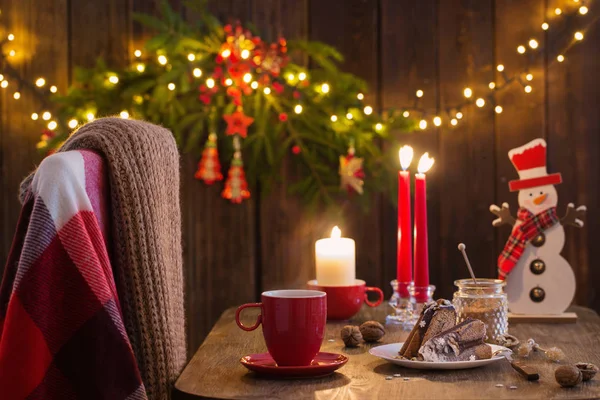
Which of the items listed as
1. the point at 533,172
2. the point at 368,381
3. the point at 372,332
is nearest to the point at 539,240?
the point at 533,172

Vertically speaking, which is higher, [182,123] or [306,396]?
[182,123]

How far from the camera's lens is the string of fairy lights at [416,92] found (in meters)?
1.97

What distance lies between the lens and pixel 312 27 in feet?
6.77

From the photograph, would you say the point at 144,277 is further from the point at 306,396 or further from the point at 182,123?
the point at 182,123

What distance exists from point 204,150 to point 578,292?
3.19ft

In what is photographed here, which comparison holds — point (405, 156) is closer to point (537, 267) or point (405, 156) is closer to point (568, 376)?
point (537, 267)

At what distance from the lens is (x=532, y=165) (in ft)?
5.08

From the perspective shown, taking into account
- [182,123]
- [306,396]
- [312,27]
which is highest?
[312,27]

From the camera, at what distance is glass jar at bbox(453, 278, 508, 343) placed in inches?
48.8

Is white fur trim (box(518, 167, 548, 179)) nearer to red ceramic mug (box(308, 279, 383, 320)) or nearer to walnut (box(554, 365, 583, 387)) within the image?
red ceramic mug (box(308, 279, 383, 320))

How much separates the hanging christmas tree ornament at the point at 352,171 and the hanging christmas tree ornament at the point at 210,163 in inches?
11.8

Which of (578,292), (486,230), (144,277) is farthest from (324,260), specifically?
(578,292)

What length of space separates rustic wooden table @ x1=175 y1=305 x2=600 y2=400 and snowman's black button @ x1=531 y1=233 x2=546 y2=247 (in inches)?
12.4

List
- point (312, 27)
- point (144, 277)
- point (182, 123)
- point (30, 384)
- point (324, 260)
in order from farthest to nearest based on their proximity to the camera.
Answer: point (312, 27)
point (182, 123)
point (324, 260)
point (144, 277)
point (30, 384)
